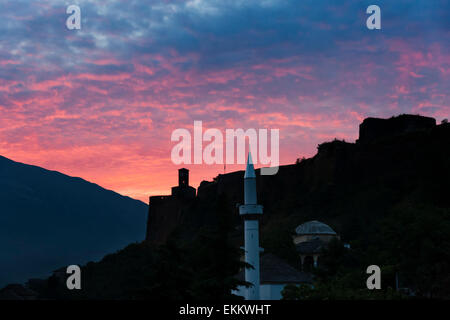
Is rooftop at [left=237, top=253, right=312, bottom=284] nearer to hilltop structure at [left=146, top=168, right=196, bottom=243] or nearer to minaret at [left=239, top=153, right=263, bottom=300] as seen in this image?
minaret at [left=239, top=153, right=263, bottom=300]

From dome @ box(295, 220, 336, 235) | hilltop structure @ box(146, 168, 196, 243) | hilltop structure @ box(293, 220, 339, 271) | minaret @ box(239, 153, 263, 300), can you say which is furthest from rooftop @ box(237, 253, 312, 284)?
hilltop structure @ box(146, 168, 196, 243)

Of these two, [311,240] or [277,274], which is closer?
[277,274]

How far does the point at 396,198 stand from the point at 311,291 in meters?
46.5

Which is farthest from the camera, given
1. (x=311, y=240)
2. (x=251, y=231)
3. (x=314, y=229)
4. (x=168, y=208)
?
(x=168, y=208)

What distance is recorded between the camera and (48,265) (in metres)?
174

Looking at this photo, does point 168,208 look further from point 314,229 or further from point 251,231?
point 251,231

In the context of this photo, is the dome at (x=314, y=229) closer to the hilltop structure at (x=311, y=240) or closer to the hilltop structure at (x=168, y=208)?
the hilltop structure at (x=311, y=240)

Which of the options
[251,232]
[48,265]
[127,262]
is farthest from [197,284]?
[48,265]

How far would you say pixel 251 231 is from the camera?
144 feet

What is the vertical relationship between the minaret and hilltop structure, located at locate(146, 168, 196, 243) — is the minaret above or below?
below

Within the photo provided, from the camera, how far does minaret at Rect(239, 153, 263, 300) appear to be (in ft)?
138

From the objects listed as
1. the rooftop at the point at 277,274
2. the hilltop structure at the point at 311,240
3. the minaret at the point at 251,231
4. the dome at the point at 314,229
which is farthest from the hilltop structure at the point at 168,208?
the minaret at the point at 251,231

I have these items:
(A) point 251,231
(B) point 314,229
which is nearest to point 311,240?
(B) point 314,229

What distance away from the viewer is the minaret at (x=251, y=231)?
41938 mm
